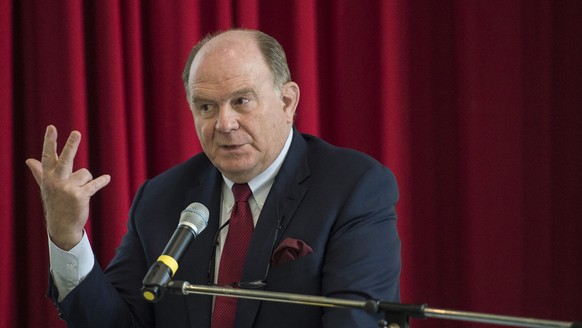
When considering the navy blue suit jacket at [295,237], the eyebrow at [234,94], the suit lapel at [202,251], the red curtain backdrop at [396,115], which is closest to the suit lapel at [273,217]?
the navy blue suit jacket at [295,237]

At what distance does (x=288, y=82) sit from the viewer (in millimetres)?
2314

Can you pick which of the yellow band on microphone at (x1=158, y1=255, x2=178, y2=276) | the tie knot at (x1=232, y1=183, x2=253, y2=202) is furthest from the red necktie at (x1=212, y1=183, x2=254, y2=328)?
the yellow band on microphone at (x1=158, y1=255, x2=178, y2=276)

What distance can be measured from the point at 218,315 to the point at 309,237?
315 millimetres

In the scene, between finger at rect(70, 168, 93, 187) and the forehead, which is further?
the forehead

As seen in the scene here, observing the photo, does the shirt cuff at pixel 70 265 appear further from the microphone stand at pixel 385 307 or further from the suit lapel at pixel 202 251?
the microphone stand at pixel 385 307

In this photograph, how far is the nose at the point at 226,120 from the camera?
6.99ft

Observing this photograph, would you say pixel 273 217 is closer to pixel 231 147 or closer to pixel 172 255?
pixel 231 147

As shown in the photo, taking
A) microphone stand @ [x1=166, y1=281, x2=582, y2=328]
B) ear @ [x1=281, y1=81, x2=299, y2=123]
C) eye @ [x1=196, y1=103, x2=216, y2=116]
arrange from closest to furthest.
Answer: microphone stand @ [x1=166, y1=281, x2=582, y2=328]
eye @ [x1=196, y1=103, x2=216, y2=116]
ear @ [x1=281, y1=81, x2=299, y2=123]

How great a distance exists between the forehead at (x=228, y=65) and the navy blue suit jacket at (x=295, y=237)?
0.87ft

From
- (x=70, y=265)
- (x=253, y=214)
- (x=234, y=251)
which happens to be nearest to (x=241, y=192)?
(x=253, y=214)

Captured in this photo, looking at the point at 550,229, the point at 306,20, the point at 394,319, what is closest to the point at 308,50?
the point at 306,20

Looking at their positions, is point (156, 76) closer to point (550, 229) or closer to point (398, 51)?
point (398, 51)

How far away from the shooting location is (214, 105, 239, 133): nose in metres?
2.13

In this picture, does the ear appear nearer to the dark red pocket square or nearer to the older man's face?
the older man's face
